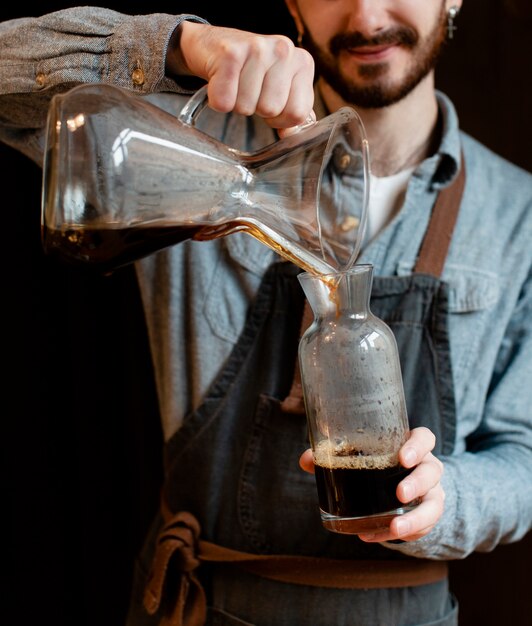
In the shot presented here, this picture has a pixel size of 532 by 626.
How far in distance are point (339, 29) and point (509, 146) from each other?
518mm

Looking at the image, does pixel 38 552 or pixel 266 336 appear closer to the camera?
pixel 266 336

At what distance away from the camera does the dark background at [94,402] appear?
1.72 m

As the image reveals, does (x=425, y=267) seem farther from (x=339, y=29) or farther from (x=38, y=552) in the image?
(x=38, y=552)

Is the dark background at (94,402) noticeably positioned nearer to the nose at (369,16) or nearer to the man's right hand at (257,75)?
the nose at (369,16)

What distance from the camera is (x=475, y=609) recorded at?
1758 millimetres

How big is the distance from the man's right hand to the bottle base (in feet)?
1.33

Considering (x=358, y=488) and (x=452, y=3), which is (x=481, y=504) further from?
(x=452, y=3)

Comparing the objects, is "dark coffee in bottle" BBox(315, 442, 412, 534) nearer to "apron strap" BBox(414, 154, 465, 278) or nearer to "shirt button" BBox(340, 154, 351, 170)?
"shirt button" BBox(340, 154, 351, 170)

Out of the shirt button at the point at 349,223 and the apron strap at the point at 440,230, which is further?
the apron strap at the point at 440,230

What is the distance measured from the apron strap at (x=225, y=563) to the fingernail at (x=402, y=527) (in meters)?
0.38

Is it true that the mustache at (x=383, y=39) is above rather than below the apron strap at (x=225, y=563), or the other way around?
above

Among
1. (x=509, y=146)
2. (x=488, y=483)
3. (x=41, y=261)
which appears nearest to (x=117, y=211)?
(x=488, y=483)

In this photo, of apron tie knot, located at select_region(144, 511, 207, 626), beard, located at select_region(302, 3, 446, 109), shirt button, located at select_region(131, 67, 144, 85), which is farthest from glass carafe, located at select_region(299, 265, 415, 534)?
beard, located at select_region(302, 3, 446, 109)

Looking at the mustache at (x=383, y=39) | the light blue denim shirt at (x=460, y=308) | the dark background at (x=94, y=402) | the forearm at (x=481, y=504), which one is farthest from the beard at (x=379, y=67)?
the forearm at (x=481, y=504)
